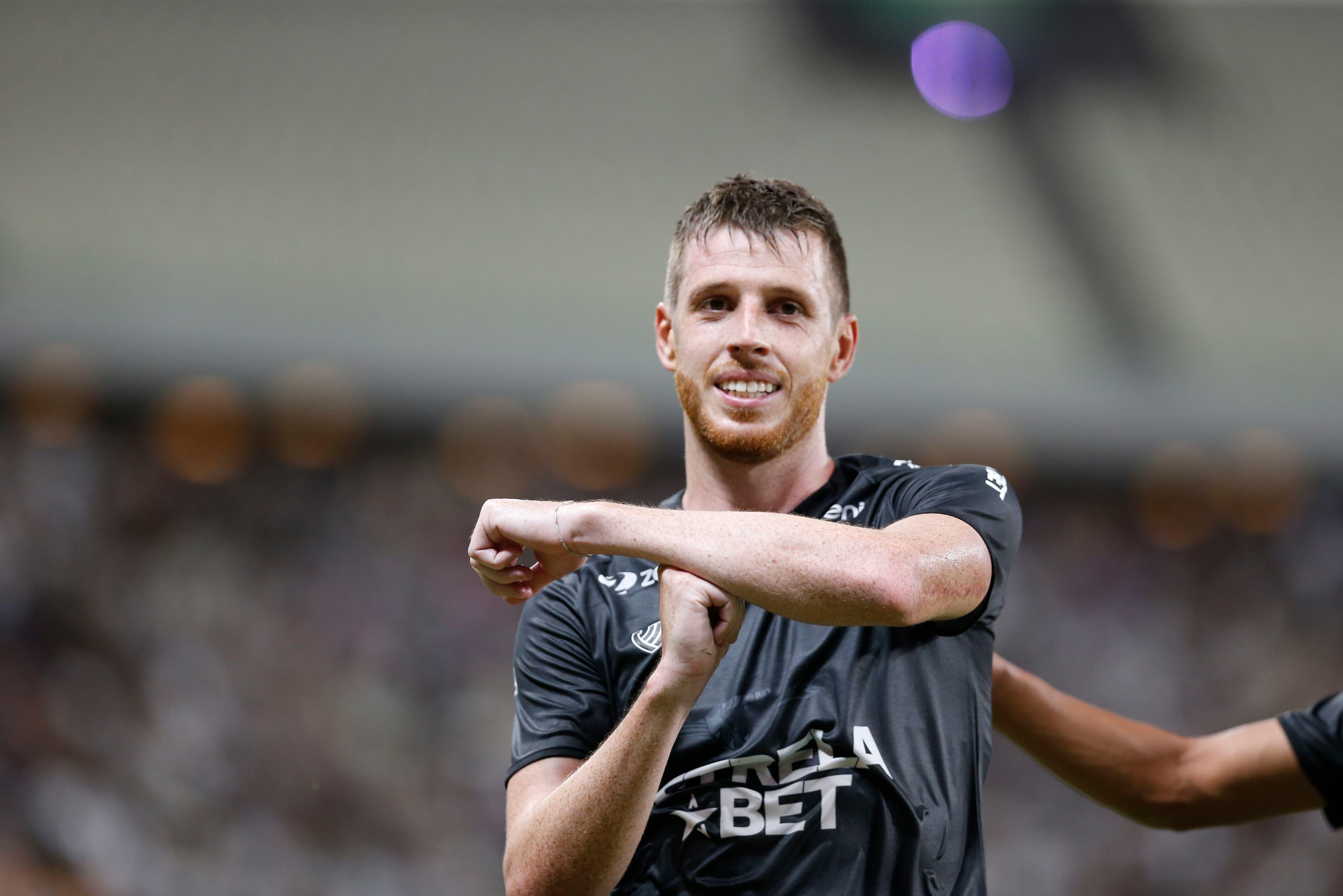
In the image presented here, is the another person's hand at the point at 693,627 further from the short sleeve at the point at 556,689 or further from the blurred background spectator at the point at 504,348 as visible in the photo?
the blurred background spectator at the point at 504,348

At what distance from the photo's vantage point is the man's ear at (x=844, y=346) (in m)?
2.42

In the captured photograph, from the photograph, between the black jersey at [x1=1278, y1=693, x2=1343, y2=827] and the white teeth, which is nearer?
the white teeth

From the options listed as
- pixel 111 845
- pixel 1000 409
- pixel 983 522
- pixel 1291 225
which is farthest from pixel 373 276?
pixel 1291 225

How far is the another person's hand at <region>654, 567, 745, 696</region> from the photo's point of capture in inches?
66.1

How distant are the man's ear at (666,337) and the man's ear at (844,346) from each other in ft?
1.34

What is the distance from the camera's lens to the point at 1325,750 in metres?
2.71

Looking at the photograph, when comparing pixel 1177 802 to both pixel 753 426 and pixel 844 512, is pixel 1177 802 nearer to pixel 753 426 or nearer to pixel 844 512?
pixel 844 512

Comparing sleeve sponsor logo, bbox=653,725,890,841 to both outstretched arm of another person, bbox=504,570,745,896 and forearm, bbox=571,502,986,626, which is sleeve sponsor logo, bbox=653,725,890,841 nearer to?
outstretched arm of another person, bbox=504,570,745,896

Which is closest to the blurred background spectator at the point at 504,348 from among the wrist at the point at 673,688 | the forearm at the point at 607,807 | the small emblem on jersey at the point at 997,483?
the small emblem on jersey at the point at 997,483

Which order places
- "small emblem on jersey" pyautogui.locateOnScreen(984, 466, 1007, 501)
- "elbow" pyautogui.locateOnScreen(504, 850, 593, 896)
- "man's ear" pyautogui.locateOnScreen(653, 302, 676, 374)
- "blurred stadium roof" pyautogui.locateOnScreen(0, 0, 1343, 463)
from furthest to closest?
"blurred stadium roof" pyautogui.locateOnScreen(0, 0, 1343, 463), "man's ear" pyautogui.locateOnScreen(653, 302, 676, 374), "small emblem on jersey" pyautogui.locateOnScreen(984, 466, 1007, 501), "elbow" pyautogui.locateOnScreen(504, 850, 593, 896)

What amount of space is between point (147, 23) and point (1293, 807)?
9.46m

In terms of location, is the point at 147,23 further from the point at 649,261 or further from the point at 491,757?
the point at 491,757

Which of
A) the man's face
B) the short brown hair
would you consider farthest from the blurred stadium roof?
the man's face

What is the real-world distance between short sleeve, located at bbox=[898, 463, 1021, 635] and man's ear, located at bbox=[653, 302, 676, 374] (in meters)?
0.71
